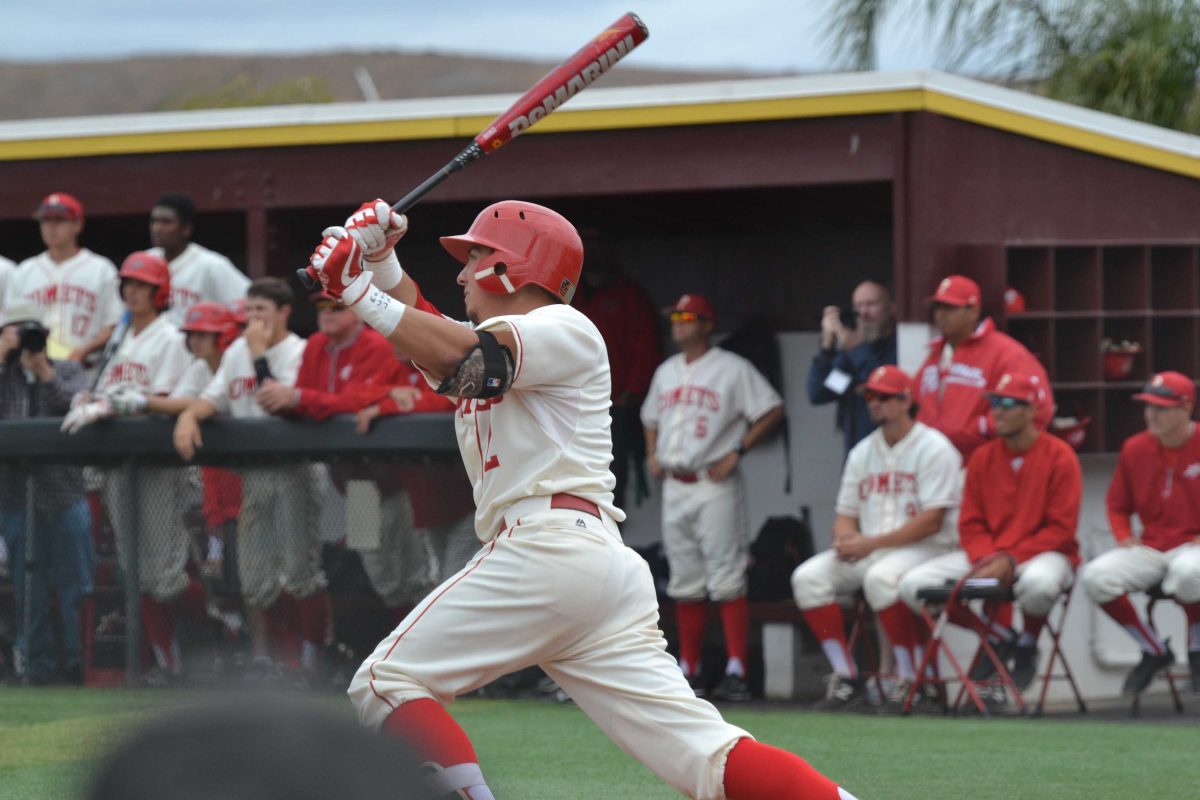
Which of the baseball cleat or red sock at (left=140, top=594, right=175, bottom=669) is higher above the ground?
red sock at (left=140, top=594, right=175, bottom=669)

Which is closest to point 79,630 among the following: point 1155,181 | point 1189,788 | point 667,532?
point 667,532

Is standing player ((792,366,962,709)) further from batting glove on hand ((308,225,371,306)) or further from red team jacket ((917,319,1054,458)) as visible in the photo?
batting glove on hand ((308,225,371,306))

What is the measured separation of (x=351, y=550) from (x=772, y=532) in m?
3.26

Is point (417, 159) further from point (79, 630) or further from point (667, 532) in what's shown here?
point (79, 630)

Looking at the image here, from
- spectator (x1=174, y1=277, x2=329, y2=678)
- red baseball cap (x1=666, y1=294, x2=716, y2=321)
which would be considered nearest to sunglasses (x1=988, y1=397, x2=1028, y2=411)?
red baseball cap (x1=666, y1=294, x2=716, y2=321)

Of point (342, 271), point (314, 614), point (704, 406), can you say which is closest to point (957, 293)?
point (704, 406)

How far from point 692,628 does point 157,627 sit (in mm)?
2901

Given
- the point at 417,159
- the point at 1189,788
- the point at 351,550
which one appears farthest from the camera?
the point at 417,159

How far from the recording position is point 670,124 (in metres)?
9.52

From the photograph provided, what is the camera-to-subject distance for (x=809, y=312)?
38.7 feet

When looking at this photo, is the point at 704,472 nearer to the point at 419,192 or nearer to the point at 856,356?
the point at 856,356

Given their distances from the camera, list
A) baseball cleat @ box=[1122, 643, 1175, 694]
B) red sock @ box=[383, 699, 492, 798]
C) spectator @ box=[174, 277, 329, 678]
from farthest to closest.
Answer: baseball cleat @ box=[1122, 643, 1175, 694], spectator @ box=[174, 277, 329, 678], red sock @ box=[383, 699, 492, 798]

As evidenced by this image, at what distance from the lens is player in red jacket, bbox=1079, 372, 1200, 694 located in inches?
329

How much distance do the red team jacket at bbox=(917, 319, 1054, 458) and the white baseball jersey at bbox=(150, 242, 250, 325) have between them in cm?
369
